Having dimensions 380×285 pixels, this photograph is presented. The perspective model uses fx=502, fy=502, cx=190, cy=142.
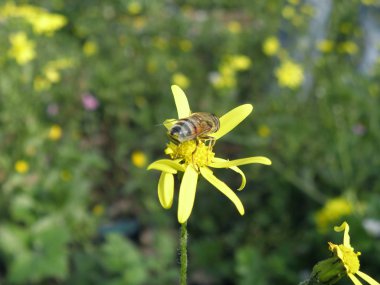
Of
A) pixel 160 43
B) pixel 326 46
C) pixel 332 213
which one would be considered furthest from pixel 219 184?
pixel 160 43

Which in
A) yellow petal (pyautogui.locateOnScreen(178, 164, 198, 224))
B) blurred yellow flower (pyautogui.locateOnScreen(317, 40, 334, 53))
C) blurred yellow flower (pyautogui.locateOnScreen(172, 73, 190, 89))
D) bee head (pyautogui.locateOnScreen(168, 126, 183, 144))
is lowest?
yellow petal (pyautogui.locateOnScreen(178, 164, 198, 224))

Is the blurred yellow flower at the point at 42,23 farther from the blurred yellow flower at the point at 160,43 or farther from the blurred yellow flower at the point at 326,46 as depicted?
the blurred yellow flower at the point at 326,46

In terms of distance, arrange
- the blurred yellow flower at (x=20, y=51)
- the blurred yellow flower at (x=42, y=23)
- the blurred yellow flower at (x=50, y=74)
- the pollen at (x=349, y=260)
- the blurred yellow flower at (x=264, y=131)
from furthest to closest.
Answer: the blurred yellow flower at (x=42, y=23) < the blurred yellow flower at (x=50, y=74) < the blurred yellow flower at (x=264, y=131) < the blurred yellow flower at (x=20, y=51) < the pollen at (x=349, y=260)

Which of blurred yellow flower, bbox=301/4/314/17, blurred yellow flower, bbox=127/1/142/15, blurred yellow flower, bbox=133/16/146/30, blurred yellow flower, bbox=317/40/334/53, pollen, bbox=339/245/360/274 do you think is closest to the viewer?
pollen, bbox=339/245/360/274

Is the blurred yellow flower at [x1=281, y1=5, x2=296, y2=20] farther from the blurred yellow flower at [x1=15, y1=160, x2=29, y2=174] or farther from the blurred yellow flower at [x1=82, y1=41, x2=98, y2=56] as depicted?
the blurred yellow flower at [x1=15, y1=160, x2=29, y2=174]

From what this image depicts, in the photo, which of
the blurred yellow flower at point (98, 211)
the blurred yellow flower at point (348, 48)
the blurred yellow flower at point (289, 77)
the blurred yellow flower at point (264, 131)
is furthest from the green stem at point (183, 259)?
the blurred yellow flower at point (348, 48)

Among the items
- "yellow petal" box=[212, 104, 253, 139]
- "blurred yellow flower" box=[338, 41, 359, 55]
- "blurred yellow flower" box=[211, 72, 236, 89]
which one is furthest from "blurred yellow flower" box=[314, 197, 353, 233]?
"blurred yellow flower" box=[338, 41, 359, 55]

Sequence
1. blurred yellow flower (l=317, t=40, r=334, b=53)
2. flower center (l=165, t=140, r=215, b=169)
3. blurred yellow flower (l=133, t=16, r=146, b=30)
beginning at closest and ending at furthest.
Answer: flower center (l=165, t=140, r=215, b=169) < blurred yellow flower (l=317, t=40, r=334, b=53) < blurred yellow flower (l=133, t=16, r=146, b=30)
